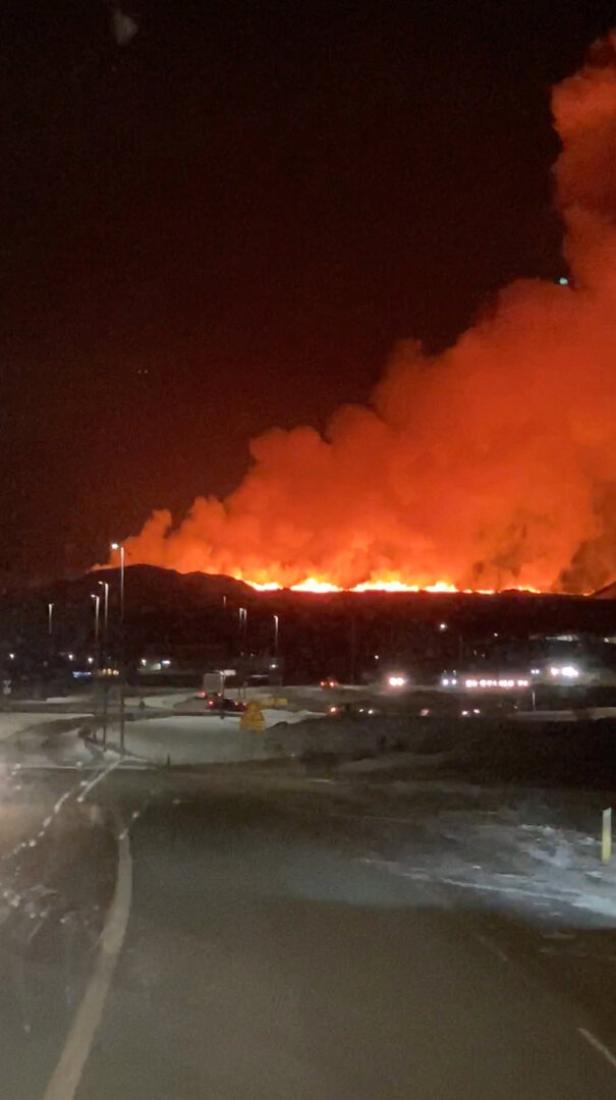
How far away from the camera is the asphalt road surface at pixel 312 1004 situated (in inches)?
310

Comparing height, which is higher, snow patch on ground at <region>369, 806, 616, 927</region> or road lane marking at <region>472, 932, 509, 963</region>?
road lane marking at <region>472, 932, 509, 963</region>

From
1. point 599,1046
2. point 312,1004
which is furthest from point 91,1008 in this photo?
point 599,1046

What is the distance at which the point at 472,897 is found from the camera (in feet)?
54.5

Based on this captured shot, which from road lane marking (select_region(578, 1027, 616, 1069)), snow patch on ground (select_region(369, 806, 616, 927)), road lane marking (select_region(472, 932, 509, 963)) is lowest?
snow patch on ground (select_region(369, 806, 616, 927))

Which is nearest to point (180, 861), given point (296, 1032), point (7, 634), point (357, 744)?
point (296, 1032)

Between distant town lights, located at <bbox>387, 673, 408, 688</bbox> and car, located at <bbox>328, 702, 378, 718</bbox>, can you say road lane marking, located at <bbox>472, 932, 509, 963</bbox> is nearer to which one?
car, located at <bbox>328, 702, 378, 718</bbox>

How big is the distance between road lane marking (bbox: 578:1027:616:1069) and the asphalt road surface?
0.04 meters

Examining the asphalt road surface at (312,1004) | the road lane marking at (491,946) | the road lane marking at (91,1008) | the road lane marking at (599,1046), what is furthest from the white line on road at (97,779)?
the road lane marking at (599,1046)

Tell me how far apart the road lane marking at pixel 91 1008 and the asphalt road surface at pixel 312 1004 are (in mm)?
52

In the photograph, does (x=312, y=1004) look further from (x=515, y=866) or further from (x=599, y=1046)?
(x=515, y=866)

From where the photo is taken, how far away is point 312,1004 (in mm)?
10070

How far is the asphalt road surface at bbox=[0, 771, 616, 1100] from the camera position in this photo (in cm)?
788

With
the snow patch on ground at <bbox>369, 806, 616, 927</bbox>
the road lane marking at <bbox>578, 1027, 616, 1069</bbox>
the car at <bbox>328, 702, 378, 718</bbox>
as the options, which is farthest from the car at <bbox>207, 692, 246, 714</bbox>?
the road lane marking at <bbox>578, 1027, 616, 1069</bbox>

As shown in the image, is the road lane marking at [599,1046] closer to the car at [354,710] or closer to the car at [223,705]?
the car at [354,710]
